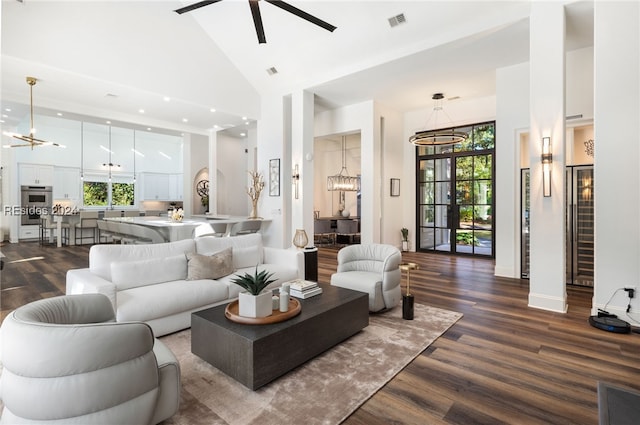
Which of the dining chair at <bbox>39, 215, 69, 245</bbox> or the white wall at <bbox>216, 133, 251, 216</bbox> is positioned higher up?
the white wall at <bbox>216, 133, 251, 216</bbox>

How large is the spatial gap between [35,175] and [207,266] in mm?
9298

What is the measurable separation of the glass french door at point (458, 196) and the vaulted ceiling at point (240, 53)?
50.8 inches

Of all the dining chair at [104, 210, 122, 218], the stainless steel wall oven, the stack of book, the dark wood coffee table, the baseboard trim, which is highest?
the stainless steel wall oven

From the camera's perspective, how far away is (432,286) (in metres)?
5.02

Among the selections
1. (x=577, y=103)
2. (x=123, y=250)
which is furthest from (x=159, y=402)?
(x=577, y=103)

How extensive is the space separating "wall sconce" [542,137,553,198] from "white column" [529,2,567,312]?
0.04 metres

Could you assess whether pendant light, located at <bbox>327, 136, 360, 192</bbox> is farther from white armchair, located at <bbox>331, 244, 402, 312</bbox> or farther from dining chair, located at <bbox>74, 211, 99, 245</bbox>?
dining chair, located at <bbox>74, 211, 99, 245</bbox>

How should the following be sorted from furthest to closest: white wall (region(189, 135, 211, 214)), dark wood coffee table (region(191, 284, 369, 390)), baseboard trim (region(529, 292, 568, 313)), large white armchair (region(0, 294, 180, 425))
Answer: white wall (region(189, 135, 211, 214))
baseboard trim (region(529, 292, 568, 313))
dark wood coffee table (region(191, 284, 369, 390))
large white armchair (region(0, 294, 180, 425))

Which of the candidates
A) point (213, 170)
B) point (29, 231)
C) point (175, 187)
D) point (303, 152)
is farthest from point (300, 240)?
point (29, 231)

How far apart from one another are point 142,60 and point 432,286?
6.38 m

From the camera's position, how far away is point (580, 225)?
5000mm

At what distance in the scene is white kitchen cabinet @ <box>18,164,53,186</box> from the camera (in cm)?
931

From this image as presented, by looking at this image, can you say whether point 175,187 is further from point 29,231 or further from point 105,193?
point 29,231

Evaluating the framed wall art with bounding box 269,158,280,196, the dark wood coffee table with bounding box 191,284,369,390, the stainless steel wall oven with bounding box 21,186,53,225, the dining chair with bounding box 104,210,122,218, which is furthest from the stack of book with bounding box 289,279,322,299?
the stainless steel wall oven with bounding box 21,186,53,225
